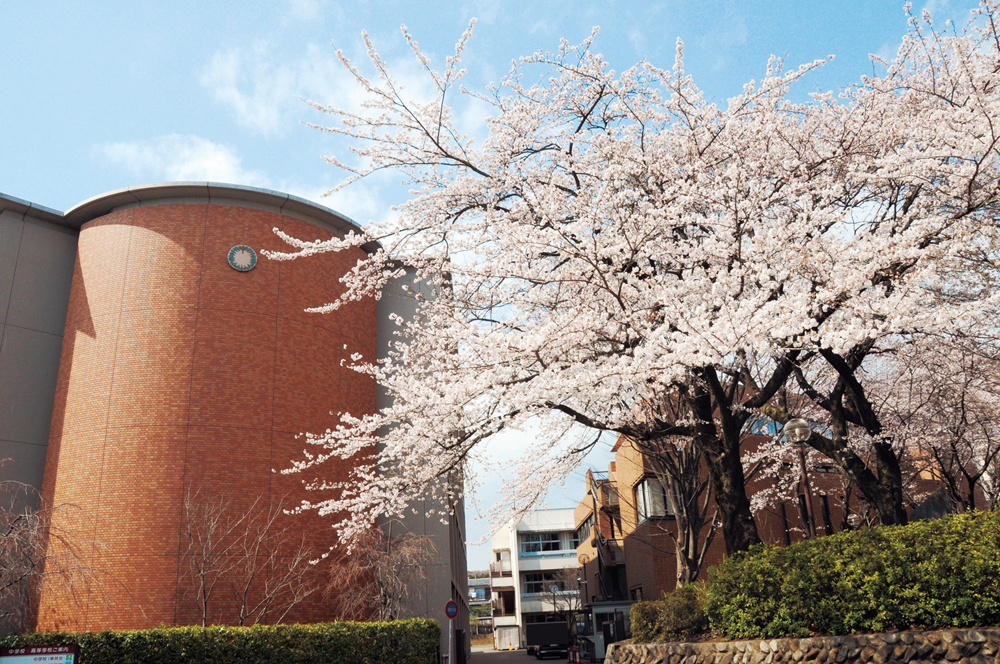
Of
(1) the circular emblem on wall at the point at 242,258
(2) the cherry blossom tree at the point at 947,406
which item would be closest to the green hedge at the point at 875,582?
(2) the cherry blossom tree at the point at 947,406

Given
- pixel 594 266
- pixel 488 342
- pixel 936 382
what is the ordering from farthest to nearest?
1. pixel 936 382
2. pixel 488 342
3. pixel 594 266

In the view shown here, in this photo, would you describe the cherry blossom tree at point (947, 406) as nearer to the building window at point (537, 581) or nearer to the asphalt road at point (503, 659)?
the asphalt road at point (503, 659)

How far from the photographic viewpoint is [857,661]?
7.07m

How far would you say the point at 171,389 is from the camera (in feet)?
71.6

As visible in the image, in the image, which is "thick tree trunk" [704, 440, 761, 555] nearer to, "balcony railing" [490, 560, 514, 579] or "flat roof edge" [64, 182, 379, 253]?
"flat roof edge" [64, 182, 379, 253]

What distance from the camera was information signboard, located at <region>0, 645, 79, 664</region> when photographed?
877 cm

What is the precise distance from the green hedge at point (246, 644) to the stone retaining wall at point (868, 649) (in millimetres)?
10519

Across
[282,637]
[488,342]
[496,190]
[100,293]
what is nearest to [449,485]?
[488,342]

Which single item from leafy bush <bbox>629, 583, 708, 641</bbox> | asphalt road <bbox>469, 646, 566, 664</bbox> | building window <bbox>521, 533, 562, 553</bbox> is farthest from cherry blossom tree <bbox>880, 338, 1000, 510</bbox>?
building window <bbox>521, 533, 562, 553</bbox>

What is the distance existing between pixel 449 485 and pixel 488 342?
13.3ft

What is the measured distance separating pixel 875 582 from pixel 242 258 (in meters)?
21.6

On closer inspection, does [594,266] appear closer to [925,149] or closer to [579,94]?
[579,94]

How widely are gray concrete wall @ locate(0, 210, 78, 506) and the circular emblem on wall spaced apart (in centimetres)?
644

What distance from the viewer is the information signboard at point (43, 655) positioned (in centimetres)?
877
